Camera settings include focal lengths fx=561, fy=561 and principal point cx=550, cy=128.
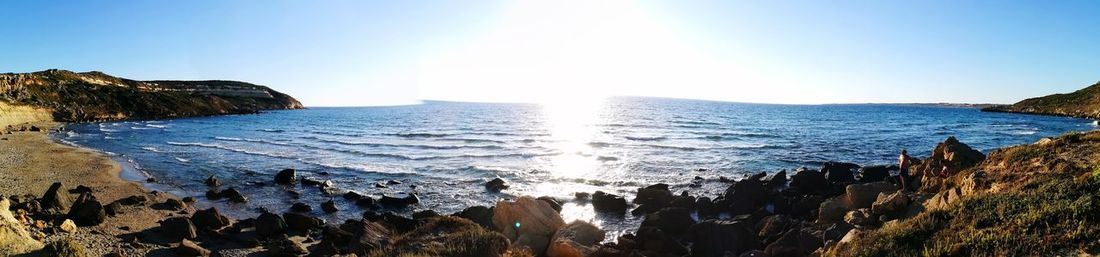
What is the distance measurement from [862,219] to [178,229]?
18.2 metres

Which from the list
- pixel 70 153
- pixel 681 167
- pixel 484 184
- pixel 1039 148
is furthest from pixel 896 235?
pixel 70 153

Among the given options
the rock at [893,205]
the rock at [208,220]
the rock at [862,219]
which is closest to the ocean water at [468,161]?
the rock at [208,220]

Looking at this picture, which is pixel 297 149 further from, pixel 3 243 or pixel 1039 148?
pixel 1039 148

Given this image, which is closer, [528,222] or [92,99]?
[528,222]

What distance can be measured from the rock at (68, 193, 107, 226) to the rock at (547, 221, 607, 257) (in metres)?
13.1

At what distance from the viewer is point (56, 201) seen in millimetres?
17031

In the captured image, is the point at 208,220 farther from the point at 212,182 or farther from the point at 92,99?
the point at 92,99

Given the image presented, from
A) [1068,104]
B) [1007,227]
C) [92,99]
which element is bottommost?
[1007,227]

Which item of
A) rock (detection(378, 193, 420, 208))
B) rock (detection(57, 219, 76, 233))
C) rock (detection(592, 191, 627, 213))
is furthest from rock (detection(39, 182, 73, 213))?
rock (detection(592, 191, 627, 213))

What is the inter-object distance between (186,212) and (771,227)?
18.9m

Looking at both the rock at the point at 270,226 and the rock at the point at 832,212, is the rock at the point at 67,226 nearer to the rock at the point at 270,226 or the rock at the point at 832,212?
the rock at the point at 270,226

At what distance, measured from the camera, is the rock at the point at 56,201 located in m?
16.7

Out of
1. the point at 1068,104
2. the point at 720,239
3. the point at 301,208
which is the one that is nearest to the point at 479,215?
the point at 301,208

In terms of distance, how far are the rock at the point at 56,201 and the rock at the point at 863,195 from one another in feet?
77.0
